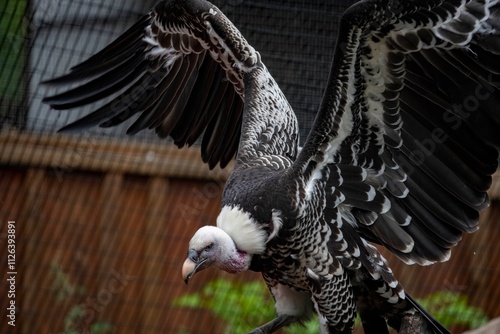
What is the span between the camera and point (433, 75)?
4332mm

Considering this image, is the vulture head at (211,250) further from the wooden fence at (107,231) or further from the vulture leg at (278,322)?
the wooden fence at (107,231)

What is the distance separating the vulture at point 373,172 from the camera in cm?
422

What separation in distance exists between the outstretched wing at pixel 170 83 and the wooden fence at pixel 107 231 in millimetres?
1274

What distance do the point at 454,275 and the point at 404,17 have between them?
3.64 m

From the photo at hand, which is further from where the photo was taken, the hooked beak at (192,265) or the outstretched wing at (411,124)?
the hooked beak at (192,265)

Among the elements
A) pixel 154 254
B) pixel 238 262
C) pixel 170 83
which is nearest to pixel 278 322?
pixel 238 262

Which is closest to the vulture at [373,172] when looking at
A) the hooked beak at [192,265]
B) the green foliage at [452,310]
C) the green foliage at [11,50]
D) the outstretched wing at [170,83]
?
the hooked beak at [192,265]

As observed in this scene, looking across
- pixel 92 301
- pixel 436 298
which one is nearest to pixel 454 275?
pixel 436 298

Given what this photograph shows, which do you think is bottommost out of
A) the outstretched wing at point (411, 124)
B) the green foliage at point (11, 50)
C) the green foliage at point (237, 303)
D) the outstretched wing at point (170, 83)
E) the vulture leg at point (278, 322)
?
the green foliage at point (237, 303)

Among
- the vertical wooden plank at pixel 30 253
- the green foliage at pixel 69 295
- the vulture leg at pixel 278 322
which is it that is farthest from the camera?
the green foliage at pixel 69 295

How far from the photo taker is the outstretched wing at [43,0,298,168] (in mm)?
5480

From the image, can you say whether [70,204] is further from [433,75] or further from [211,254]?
[433,75]

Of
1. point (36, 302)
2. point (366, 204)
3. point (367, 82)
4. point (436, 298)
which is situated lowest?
point (36, 302)

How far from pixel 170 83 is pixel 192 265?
5.47 feet
